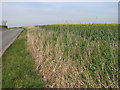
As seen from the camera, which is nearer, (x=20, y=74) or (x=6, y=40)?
(x=20, y=74)

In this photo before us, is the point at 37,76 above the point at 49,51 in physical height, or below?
below

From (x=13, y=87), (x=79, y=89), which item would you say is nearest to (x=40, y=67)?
(x=13, y=87)

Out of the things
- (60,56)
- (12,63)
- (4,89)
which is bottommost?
(4,89)

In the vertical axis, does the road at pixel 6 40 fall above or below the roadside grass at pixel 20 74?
above

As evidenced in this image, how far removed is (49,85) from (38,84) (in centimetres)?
42

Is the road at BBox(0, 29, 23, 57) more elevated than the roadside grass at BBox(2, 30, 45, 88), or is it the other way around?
the road at BBox(0, 29, 23, 57)

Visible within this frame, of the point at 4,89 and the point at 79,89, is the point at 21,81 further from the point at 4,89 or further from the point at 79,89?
the point at 79,89

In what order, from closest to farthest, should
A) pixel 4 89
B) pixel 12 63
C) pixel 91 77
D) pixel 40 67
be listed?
pixel 91 77, pixel 4 89, pixel 40 67, pixel 12 63

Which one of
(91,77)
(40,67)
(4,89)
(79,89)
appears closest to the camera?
(79,89)

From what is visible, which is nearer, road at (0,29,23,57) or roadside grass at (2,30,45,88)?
roadside grass at (2,30,45,88)

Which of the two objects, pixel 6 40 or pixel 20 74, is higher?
pixel 6 40

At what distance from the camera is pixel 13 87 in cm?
466

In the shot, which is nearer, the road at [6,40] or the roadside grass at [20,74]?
the roadside grass at [20,74]

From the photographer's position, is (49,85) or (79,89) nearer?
(79,89)
